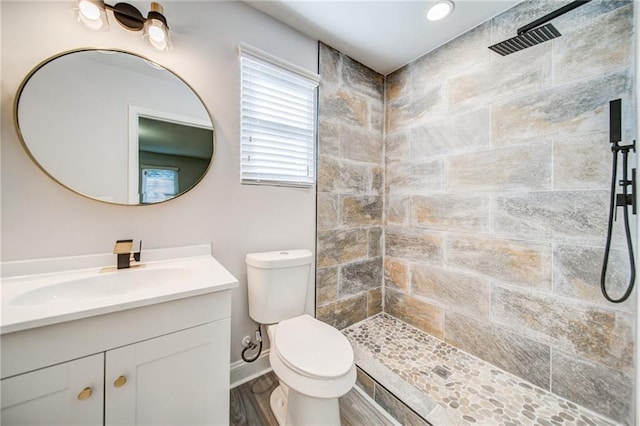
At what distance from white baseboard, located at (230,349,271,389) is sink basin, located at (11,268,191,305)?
2.49 feet

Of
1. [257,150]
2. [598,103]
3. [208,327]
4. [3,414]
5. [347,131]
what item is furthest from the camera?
[347,131]

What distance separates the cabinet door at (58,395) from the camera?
2.12 feet

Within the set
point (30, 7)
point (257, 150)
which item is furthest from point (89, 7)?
point (257, 150)

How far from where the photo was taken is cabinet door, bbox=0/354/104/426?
65cm

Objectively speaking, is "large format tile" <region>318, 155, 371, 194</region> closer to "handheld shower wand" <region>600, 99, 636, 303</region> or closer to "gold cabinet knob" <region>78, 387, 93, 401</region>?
"handheld shower wand" <region>600, 99, 636, 303</region>

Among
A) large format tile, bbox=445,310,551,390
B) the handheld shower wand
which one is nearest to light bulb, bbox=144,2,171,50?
the handheld shower wand

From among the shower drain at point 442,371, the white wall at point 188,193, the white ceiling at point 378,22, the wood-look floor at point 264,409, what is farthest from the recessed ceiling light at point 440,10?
the wood-look floor at point 264,409

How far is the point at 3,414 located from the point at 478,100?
2.60 m

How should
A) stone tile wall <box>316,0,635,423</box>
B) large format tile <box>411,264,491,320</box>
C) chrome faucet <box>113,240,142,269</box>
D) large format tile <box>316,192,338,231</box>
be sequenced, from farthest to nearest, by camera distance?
1. large format tile <box>316,192,338,231</box>
2. large format tile <box>411,264,491,320</box>
3. stone tile wall <box>316,0,635,423</box>
4. chrome faucet <box>113,240,142,269</box>

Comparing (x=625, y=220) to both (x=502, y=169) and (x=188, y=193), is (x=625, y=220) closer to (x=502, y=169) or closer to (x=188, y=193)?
(x=502, y=169)

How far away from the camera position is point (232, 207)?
1482 millimetres

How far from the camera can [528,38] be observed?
3.81 ft

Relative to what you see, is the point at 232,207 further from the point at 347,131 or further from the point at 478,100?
the point at 478,100

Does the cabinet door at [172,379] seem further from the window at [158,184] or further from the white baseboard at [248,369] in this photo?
the window at [158,184]
